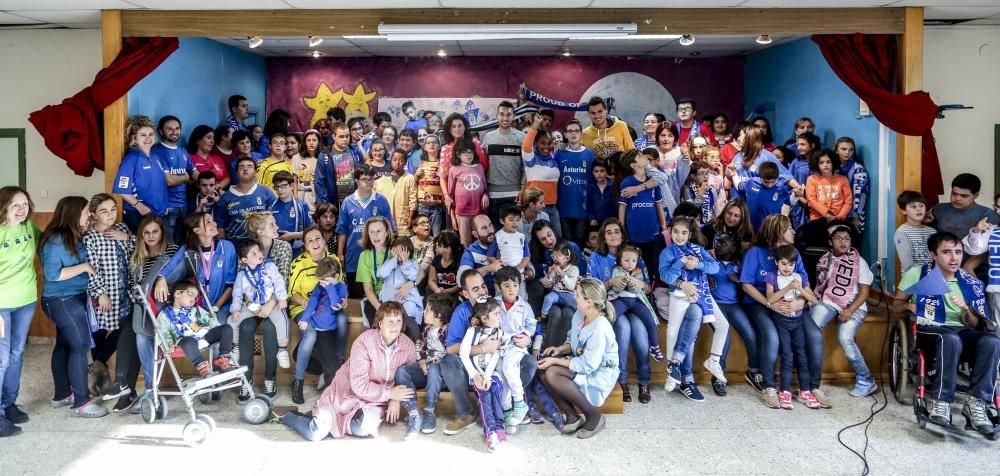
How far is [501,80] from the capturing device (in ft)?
34.5

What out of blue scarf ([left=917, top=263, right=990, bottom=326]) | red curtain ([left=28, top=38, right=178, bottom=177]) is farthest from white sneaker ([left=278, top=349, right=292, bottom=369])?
blue scarf ([left=917, top=263, right=990, bottom=326])

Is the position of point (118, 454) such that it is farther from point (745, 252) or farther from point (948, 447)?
point (948, 447)

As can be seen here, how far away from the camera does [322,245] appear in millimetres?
5996

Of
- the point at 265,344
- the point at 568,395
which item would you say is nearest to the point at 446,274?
the point at 265,344

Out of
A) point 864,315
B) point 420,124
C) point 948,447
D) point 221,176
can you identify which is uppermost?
point 420,124

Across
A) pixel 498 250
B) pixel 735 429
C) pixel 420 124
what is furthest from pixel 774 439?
pixel 420 124

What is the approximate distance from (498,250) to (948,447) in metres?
3.24

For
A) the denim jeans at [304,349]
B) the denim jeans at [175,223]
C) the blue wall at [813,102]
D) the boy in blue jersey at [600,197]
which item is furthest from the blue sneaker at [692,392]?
the denim jeans at [175,223]

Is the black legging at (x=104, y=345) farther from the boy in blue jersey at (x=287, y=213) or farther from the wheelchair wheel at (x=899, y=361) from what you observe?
the wheelchair wheel at (x=899, y=361)

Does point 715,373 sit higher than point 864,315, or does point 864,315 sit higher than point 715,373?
point 864,315

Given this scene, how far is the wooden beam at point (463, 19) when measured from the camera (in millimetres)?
6266

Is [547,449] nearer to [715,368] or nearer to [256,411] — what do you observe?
[715,368]

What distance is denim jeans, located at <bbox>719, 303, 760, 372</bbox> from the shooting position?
5.95 meters

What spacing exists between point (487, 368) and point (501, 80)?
20.2 ft
